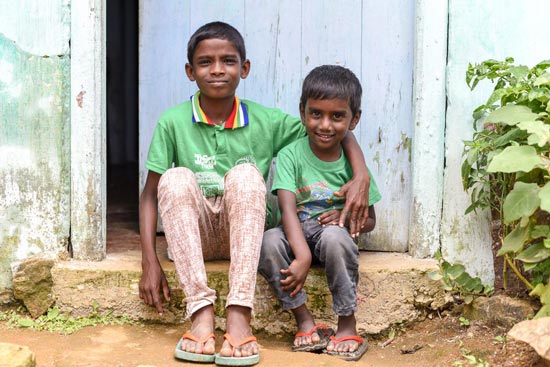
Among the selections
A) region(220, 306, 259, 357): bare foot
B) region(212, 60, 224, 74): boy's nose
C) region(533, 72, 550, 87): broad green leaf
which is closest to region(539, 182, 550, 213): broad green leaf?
region(533, 72, 550, 87): broad green leaf

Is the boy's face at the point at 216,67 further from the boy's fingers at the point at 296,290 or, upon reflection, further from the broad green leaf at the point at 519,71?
the broad green leaf at the point at 519,71

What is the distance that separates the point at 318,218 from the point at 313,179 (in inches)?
6.6

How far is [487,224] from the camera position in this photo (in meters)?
3.38

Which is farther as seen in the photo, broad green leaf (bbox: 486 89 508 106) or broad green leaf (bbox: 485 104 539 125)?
broad green leaf (bbox: 486 89 508 106)

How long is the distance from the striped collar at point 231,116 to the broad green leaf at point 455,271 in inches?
42.3

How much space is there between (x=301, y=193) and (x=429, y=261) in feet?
2.20

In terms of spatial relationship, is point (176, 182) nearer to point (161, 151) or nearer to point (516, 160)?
point (161, 151)

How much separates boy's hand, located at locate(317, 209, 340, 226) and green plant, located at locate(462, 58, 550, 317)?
0.54 m

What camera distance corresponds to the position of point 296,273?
3018 mm

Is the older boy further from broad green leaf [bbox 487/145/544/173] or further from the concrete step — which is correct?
broad green leaf [bbox 487/145/544/173]

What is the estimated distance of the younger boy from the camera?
3.06 metres

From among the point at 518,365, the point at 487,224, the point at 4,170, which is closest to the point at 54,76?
the point at 4,170

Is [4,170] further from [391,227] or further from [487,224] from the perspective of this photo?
[487,224]

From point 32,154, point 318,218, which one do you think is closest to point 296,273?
point 318,218
